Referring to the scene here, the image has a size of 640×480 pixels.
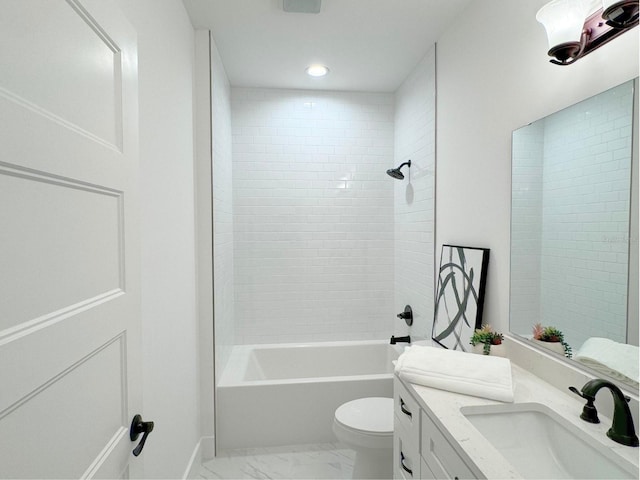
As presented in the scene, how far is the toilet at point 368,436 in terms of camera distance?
196cm

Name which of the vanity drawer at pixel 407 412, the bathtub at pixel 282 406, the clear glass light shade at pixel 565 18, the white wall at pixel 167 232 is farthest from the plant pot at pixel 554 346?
the white wall at pixel 167 232

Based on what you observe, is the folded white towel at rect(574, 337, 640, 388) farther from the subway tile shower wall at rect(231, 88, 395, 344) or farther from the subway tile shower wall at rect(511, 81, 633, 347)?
the subway tile shower wall at rect(231, 88, 395, 344)

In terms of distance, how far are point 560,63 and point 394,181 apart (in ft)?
6.90

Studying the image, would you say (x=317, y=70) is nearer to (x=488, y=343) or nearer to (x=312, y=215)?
(x=312, y=215)

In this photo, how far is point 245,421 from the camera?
8.23 ft

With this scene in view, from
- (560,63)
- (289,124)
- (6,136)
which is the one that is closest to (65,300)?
(6,136)

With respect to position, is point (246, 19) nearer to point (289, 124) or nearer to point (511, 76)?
point (289, 124)

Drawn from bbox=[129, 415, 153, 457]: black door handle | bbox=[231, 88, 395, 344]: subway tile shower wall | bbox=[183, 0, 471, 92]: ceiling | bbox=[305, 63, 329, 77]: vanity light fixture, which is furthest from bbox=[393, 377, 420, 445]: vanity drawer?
bbox=[305, 63, 329, 77]: vanity light fixture

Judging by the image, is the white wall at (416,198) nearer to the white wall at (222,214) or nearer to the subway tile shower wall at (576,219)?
the subway tile shower wall at (576,219)

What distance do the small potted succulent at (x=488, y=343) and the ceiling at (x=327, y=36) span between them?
1751 mm

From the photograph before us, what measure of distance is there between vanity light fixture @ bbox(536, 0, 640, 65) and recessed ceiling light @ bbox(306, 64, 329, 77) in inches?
70.7

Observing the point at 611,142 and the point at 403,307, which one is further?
the point at 403,307

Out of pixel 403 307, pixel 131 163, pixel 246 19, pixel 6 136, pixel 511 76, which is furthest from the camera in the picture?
pixel 403 307

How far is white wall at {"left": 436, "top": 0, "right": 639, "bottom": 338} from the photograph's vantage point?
132 cm
